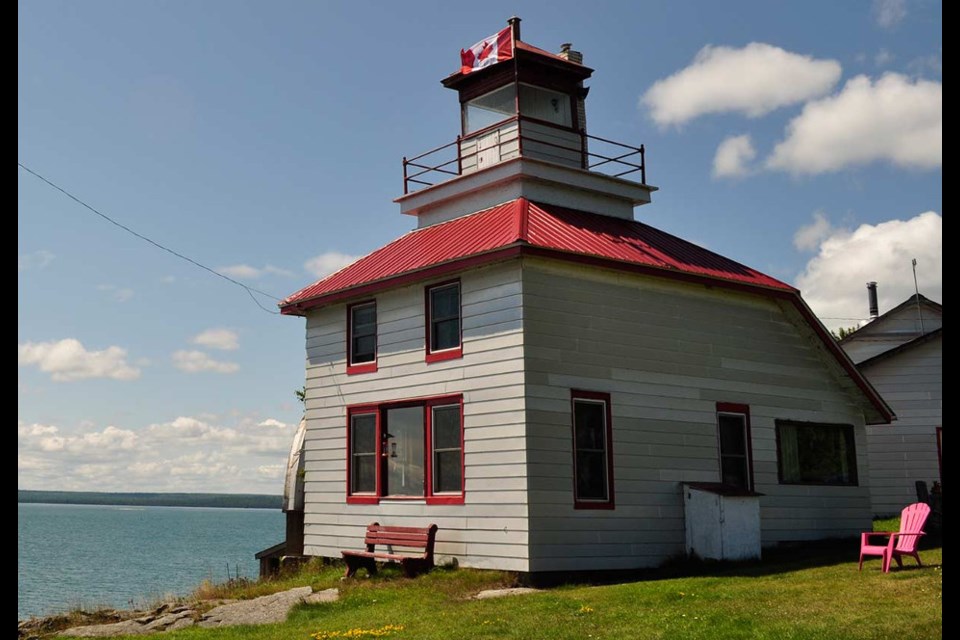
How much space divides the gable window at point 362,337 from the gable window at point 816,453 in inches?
339

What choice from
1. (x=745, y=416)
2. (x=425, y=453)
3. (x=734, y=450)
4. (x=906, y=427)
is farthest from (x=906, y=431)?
(x=425, y=453)

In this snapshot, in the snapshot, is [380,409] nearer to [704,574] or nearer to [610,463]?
[610,463]

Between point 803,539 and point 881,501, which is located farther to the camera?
point 881,501

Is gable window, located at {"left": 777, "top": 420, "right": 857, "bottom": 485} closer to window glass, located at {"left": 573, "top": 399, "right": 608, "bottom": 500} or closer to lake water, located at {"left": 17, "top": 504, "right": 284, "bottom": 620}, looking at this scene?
window glass, located at {"left": 573, "top": 399, "right": 608, "bottom": 500}

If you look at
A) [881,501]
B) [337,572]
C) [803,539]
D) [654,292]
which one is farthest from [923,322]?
[337,572]

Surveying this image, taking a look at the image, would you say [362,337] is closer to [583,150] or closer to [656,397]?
[656,397]

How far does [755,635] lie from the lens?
11.9 metres

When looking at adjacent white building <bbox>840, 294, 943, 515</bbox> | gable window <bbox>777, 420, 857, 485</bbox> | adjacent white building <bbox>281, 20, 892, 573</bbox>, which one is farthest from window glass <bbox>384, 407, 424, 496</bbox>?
adjacent white building <bbox>840, 294, 943, 515</bbox>

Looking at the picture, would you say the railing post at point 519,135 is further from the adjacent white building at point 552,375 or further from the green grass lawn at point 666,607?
the green grass lawn at point 666,607

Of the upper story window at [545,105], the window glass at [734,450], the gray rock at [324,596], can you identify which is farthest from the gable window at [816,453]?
the gray rock at [324,596]

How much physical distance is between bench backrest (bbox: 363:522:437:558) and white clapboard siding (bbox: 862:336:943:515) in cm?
1450

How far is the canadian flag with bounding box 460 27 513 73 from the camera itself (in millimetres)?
23266

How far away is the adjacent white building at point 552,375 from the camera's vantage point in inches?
725
